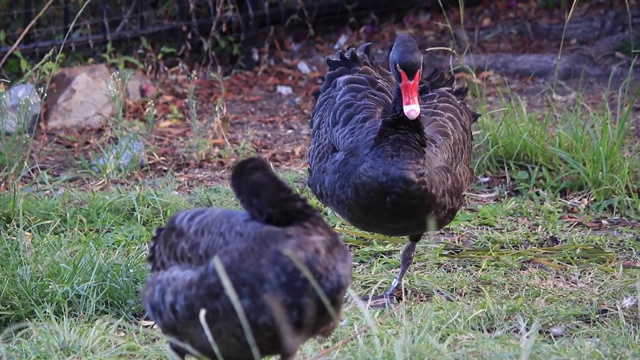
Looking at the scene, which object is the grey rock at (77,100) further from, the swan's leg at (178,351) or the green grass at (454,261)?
the swan's leg at (178,351)

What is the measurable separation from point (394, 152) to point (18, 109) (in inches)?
101

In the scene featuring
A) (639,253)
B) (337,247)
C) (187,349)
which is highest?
(337,247)

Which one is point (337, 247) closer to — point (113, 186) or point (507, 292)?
point (507, 292)

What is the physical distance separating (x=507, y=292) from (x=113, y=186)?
2851 millimetres

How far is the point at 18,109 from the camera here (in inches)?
225

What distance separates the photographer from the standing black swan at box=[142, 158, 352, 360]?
116 inches

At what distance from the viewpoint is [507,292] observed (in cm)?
469

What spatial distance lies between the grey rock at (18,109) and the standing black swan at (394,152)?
1724mm

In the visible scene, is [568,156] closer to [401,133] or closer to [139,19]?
[401,133]

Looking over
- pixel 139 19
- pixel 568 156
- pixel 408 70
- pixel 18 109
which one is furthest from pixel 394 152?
pixel 139 19

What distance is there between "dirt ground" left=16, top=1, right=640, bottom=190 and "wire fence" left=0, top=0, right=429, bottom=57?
32 centimetres

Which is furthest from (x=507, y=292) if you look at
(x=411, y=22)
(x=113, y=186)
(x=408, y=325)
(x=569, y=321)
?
(x=411, y=22)

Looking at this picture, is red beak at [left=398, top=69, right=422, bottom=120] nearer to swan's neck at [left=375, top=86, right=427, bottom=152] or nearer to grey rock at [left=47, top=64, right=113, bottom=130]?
swan's neck at [left=375, top=86, right=427, bottom=152]

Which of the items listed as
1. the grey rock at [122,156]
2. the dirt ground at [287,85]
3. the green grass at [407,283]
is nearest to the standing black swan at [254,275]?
the green grass at [407,283]
